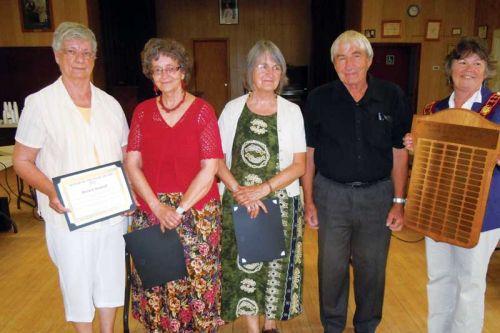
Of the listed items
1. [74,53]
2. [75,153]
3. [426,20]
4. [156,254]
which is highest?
[426,20]

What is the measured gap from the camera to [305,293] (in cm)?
297

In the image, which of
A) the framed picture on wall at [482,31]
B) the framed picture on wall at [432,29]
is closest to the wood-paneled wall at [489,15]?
the framed picture on wall at [482,31]

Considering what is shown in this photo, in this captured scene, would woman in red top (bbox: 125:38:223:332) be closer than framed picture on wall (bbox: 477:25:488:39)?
Yes

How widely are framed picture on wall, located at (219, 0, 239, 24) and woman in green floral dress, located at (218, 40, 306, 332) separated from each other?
8995mm

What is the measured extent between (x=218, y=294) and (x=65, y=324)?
4.02ft

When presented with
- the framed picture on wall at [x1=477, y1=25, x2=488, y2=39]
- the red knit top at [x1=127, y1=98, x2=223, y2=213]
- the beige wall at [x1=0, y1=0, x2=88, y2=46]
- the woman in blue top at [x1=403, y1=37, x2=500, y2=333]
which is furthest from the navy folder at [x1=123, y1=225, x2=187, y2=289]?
the framed picture on wall at [x1=477, y1=25, x2=488, y2=39]

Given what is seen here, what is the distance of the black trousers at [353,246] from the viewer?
210cm

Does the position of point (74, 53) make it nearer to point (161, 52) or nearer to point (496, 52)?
point (161, 52)

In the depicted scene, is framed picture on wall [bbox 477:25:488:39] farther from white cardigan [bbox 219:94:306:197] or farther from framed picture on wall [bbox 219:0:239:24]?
white cardigan [bbox 219:94:306:197]

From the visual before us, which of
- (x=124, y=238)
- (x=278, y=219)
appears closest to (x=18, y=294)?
(x=124, y=238)

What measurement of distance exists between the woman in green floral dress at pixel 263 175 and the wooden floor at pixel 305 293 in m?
0.48

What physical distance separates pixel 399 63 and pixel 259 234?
26.1ft

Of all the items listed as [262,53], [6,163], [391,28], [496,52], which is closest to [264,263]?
[262,53]

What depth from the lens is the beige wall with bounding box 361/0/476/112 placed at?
8.33m
